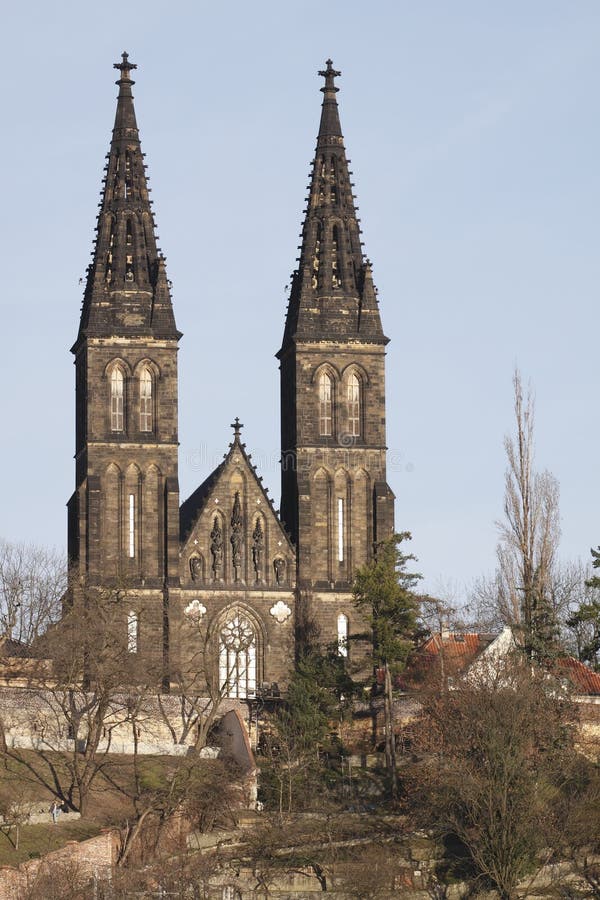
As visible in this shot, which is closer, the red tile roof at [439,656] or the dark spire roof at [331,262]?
the red tile roof at [439,656]

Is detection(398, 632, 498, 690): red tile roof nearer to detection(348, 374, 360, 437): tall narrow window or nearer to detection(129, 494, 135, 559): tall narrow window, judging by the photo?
detection(348, 374, 360, 437): tall narrow window

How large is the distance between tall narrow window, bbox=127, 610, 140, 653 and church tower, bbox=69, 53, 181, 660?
0.07m

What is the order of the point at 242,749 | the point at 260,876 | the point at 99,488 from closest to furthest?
1. the point at 260,876
2. the point at 242,749
3. the point at 99,488

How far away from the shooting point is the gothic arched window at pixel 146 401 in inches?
3994

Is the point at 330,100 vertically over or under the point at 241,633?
over

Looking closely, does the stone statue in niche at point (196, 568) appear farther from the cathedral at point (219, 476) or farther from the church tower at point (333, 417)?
the church tower at point (333, 417)

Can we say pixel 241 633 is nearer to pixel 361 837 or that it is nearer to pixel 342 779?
pixel 342 779

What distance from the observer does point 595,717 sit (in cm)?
9562

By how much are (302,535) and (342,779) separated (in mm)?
10575

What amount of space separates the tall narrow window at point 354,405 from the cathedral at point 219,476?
2.7 inches

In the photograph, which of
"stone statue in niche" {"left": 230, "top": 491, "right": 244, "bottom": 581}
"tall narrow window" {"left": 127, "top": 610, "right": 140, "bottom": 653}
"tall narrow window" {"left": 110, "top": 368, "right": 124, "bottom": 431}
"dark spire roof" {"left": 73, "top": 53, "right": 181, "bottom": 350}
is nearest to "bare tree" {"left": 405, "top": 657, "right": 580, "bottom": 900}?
"stone statue in niche" {"left": 230, "top": 491, "right": 244, "bottom": 581}

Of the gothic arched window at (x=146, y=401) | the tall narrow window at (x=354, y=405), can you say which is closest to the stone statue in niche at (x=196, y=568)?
the gothic arched window at (x=146, y=401)

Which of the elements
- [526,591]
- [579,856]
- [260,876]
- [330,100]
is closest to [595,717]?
[526,591]

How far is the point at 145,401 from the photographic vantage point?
101562 millimetres
